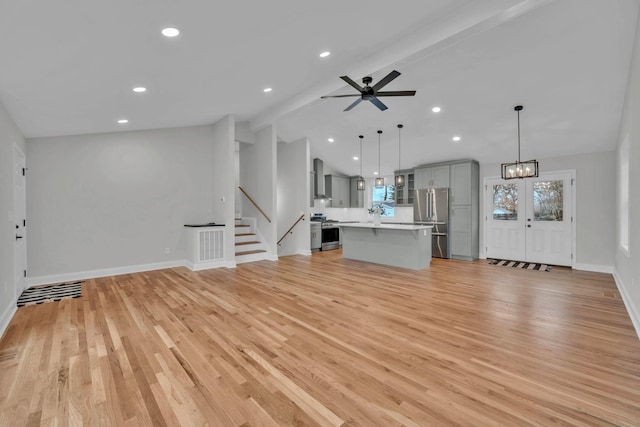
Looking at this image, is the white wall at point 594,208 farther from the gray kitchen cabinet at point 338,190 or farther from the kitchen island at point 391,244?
the gray kitchen cabinet at point 338,190

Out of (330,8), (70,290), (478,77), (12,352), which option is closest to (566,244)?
(478,77)

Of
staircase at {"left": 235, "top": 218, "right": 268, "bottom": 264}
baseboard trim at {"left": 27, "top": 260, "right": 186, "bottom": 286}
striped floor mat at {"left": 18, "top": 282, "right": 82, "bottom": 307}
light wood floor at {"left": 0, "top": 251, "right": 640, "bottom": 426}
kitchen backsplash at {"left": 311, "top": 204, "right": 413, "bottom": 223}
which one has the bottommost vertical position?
striped floor mat at {"left": 18, "top": 282, "right": 82, "bottom": 307}

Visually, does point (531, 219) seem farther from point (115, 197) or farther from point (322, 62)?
point (115, 197)

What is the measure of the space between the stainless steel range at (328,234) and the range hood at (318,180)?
0.75 metres

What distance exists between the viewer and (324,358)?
8.22 feet

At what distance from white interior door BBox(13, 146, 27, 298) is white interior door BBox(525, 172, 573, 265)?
9.48 meters

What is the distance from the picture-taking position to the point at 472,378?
2193 mm

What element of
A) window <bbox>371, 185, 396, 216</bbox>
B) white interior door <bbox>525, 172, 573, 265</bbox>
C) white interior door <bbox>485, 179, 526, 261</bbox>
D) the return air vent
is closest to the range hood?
window <bbox>371, 185, 396, 216</bbox>

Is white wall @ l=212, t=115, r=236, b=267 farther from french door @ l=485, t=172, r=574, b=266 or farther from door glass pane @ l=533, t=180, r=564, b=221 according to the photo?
door glass pane @ l=533, t=180, r=564, b=221

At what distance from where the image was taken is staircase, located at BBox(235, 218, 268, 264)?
23.6 ft

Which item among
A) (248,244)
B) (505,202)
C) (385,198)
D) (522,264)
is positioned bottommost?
(522,264)

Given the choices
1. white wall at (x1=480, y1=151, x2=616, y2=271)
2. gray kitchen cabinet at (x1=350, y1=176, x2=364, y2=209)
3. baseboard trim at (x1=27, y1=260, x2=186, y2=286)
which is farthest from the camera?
gray kitchen cabinet at (x1=350, y1=176, x2=364, y2=209)

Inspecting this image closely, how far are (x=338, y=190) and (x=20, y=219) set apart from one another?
7764 millimetres

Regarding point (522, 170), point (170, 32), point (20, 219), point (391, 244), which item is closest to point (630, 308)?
point (522, 170)
